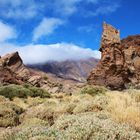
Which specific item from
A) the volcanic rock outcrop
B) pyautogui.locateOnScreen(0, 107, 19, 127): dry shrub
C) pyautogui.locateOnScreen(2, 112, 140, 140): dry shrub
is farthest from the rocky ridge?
pyautogui.locateOnScreen(2, 112, 140, 140): dry shrub

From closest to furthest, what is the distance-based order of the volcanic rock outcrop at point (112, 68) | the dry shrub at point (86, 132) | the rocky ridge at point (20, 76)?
the dry shrub at point (86, 132) < the volcanic rock outcrop at point (112, 68) < the rocky ridge at point (20, 76)

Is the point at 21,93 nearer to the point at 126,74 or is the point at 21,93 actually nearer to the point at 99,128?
the point at 126,74

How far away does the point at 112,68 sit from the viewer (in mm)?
46438

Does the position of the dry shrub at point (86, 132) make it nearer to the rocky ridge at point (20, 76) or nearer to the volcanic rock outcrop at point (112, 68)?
the volcanic rock outcrop at point (112, 68)

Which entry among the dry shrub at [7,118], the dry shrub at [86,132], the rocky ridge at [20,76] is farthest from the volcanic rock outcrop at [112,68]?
the dry shrub at [86,132]

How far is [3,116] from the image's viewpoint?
48.4ft

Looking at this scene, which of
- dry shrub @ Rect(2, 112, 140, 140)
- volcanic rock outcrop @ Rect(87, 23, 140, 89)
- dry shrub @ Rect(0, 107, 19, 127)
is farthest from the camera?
volcanic rock outcrop @ Rect(87, 23, 140, 89)

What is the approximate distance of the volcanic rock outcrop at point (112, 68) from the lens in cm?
4594

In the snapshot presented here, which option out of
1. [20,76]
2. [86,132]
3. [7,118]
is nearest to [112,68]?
[20,76]

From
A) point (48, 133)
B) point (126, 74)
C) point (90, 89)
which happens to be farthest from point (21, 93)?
point (48, 133)

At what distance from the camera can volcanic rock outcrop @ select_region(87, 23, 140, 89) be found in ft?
151

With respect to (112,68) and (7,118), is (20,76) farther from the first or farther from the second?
(7,118)

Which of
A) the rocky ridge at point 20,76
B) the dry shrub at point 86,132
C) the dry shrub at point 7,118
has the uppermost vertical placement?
the rocky ridge at point 20,76

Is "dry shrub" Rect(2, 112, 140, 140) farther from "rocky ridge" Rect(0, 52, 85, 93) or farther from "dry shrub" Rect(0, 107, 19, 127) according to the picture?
"rocky ridge" Rect(0, 52, 85, 93)
